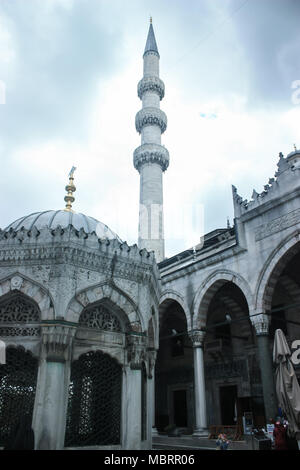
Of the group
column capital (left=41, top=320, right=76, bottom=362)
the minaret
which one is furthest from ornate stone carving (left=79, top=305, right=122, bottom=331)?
the minaret

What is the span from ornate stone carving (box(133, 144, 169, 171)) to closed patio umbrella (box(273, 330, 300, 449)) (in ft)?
62.8

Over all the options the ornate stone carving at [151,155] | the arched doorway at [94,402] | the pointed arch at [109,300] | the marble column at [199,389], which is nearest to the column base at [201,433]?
the marble column at [199,389]

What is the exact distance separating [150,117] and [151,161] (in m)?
3.64

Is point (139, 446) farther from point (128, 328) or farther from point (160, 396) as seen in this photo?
point (160, 396)

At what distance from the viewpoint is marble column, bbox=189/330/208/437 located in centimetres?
1295

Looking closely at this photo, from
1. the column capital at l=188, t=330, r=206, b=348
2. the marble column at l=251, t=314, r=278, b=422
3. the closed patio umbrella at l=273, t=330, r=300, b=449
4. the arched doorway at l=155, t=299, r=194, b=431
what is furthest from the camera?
the arched doorway at l=155, t=299, r=194, b=431

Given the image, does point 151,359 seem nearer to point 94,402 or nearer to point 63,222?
Answer: point 94,402

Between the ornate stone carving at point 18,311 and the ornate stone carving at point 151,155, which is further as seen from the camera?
the ornate stone carving at point 151,155

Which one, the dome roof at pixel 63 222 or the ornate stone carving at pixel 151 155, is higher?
the ornate stone carving at pixel 151 155

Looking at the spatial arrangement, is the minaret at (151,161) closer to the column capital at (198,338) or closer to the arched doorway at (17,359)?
the column capital at (198,338)

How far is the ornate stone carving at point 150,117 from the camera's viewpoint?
89.6 feet

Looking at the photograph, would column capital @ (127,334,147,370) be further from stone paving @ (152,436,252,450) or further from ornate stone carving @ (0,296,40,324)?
stone paving @ (152,436,252,450)

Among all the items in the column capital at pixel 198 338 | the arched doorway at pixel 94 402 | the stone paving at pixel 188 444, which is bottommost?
the stone paving at pixel 188 444
